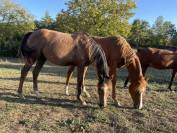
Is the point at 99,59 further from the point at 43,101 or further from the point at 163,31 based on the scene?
the point at 163,31

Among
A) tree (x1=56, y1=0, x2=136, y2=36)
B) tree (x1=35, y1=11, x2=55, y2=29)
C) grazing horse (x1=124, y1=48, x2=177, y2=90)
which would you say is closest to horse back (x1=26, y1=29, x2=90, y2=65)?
grazing horse (x1=124, y1=48, x2=177, y2=90)

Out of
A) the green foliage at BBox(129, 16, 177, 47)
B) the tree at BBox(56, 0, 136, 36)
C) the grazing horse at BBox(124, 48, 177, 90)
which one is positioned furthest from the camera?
the green foliage at BBox(129, 16, 177, 47)

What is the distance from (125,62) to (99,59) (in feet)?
2.90

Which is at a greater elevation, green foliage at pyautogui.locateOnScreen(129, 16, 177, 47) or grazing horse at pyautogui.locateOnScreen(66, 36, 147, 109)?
green foliage at pyautogui.locateOnScreen(129, 16, 177, 47)

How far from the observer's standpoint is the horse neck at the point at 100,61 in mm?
8000

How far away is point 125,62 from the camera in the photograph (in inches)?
339

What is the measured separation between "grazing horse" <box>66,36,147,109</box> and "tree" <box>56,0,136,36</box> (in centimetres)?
2175

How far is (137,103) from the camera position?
Result: 324 inches

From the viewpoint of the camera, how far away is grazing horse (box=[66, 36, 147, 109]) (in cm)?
823

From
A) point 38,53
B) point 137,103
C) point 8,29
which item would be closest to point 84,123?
point 137,103

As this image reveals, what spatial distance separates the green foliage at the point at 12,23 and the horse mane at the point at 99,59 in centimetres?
3915

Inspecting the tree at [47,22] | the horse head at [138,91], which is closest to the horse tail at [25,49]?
the horse head at [138,91]

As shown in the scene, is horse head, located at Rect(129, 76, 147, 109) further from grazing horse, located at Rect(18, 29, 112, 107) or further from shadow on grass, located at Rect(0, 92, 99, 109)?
shadow on grass, located at Rect(0, 92, 99, 109)

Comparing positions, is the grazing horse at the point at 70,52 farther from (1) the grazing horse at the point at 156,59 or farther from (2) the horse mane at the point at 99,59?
(1) the grazing horse at the point at 156,59
